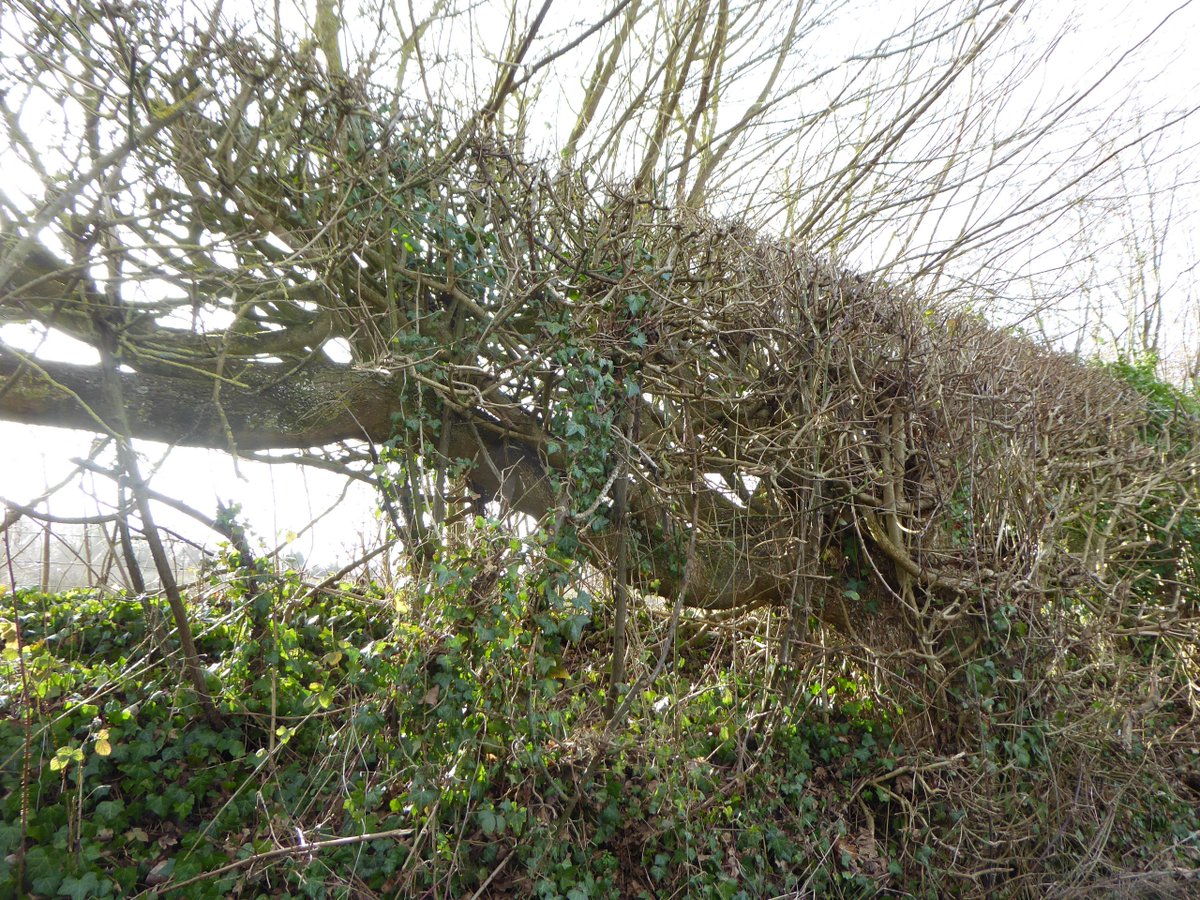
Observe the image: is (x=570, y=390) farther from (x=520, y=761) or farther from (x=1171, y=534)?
(x=1171, y=534)

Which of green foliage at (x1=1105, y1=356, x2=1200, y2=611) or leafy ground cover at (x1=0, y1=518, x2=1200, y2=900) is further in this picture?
green foliage at (x1=1105, y1=356, x2=1200, y2=611)

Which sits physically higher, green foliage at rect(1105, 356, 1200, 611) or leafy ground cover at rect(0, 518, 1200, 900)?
green foliage at rect(1105, 356, 1200, 611)

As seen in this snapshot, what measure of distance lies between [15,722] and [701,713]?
344 centimetres

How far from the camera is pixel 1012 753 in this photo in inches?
178

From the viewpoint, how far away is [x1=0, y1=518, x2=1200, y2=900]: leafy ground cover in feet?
11.0

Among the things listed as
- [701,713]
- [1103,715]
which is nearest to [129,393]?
[701,713]

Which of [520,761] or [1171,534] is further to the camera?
[1171,534]

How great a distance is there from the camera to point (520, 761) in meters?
3.59

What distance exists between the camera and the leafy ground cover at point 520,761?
3.34 meters

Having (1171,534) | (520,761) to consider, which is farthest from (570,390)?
(1171,534)

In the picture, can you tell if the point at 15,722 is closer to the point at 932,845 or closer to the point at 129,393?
the point at 129,393

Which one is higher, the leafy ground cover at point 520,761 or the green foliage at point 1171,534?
the green foliage at point 1171,534

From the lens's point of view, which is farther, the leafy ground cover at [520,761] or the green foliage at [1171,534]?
the green foliage at [1171,534]

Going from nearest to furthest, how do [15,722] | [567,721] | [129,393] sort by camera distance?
[15,722], [567,721], [129,393]
